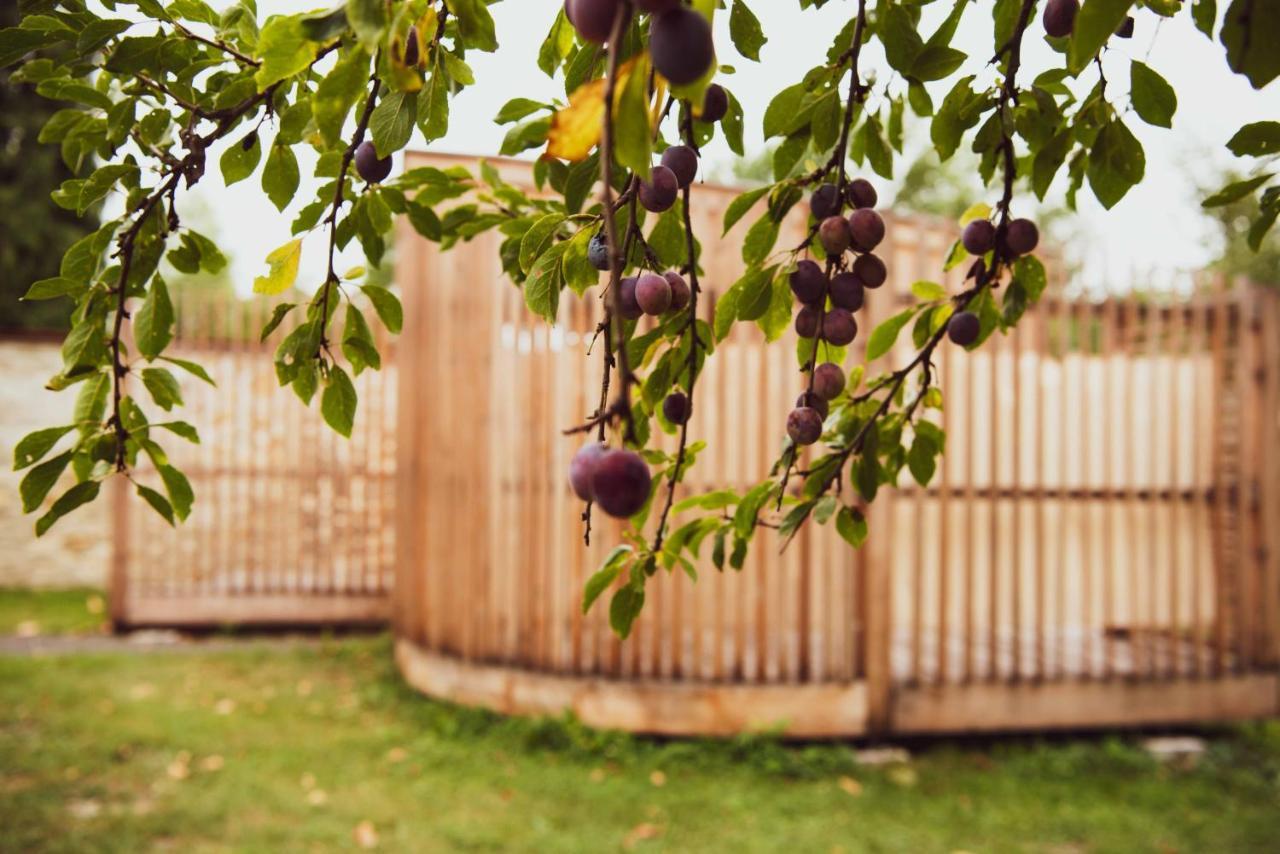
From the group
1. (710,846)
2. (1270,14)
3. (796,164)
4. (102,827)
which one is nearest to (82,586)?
(102,827)

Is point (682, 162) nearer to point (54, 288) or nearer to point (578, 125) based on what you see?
point (578, 125)

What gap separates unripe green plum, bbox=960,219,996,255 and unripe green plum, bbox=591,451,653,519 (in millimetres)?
830

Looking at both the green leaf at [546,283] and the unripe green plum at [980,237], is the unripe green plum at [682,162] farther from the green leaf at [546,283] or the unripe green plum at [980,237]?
the unripe green plum at [980,237]

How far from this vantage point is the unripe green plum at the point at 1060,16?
1.04 m

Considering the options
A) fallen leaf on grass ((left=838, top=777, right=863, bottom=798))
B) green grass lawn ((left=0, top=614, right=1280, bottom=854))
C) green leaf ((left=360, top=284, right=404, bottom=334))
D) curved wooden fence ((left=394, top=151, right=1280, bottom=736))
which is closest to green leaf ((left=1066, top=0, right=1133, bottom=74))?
green leaf ((left=360, top=284, right=404, bottom=334))

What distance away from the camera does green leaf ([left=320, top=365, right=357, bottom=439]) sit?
3.65ft

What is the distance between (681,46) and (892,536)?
323 cm

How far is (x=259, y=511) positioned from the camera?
19.4 feet

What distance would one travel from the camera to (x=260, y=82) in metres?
0.71

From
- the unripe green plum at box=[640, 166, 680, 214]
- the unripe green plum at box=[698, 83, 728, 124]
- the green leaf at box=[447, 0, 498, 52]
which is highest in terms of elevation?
the unripe green plum at box=[698, 83, 728, 124]

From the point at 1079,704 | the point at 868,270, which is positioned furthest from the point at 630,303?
the point at 1079,704

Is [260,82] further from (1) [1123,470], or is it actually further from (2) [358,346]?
(1) [1123,470]

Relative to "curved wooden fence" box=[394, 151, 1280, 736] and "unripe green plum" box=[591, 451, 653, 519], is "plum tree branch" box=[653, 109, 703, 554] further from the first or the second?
"curved wooden fence" box=[394, 151, 1280, 736]

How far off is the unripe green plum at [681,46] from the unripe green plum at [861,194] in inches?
24.8
